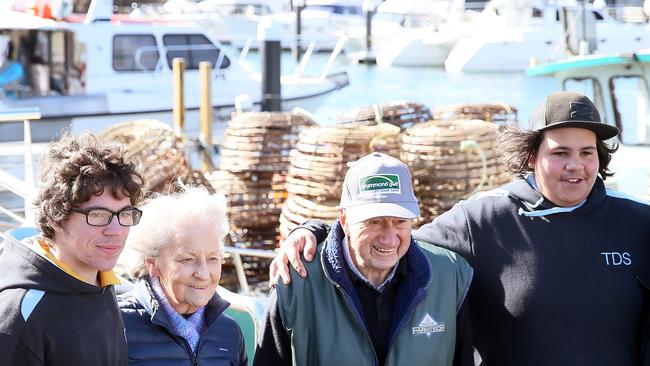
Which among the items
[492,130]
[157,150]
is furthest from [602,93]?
[157,150]

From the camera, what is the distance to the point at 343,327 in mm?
2859

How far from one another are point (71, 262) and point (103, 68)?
12.8 metres

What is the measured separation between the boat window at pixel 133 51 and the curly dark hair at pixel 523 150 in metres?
12.2

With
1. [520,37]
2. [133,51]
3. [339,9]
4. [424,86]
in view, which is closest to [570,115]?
[133,51]

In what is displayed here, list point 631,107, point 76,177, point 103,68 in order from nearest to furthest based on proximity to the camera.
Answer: point 76,177, point 631,107, point 103,68

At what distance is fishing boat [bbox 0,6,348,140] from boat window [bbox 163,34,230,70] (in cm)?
2

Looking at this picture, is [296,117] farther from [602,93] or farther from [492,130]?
[602,93]

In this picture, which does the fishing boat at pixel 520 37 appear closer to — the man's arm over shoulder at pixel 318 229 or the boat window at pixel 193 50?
the boat window at pixel 193 50

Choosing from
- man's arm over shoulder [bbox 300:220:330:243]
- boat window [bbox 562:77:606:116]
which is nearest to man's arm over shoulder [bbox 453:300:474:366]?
man's arm over shoulder [bbox 300:220:330:243]

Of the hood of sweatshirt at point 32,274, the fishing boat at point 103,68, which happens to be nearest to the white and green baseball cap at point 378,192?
the hood of sweatshirt at point 32,274

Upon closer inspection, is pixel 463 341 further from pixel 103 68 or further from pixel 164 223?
pixel 103 68

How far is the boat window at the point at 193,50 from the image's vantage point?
50.1 feet

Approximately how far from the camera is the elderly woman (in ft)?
8.80

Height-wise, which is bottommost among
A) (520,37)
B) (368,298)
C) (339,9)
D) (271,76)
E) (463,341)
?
(463,341)
